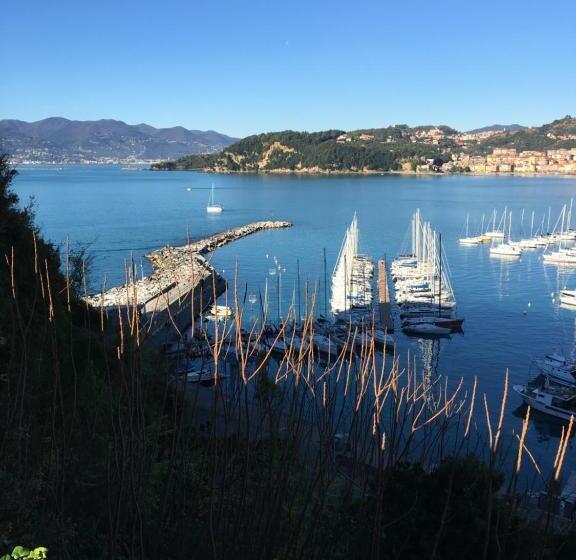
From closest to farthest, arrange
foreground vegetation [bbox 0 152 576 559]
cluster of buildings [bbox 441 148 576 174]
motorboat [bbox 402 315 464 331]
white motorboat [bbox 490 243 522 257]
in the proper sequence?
foreground vegetation [bbox 0 152 576 559] → motorboat [bbox 402 315 464 331] → white motorboat [bbox 490 243 522 257] → cluster of buildings [bbox 441 148 576 174]

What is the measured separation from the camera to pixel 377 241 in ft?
87.6

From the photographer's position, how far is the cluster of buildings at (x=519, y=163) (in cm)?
8706

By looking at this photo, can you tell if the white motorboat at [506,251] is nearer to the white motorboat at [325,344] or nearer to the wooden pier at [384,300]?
the wooden pier at [384,300]

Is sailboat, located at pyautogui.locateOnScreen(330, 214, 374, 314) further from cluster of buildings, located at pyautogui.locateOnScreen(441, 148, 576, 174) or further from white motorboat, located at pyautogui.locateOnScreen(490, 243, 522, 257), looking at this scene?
cluster of buildings, located at pyautogui.locateOnScreen(441, 148, 576, 174)

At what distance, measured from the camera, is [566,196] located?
47.2 m

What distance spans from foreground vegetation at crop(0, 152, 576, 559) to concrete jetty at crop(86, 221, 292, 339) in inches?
90.8

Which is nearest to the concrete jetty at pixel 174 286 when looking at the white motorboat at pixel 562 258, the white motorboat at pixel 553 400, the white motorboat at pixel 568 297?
the white motorboat at pixel 553 400

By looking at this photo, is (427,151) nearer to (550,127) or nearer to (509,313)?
(550,127)

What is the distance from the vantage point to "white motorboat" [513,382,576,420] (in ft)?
27.9

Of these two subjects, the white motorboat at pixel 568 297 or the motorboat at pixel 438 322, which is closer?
the motorboat at pixel 438 322

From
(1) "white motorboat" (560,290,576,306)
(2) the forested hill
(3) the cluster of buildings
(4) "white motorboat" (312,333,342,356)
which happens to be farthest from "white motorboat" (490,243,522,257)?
(3) the cluster of buildings

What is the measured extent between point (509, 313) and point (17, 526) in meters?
13.8

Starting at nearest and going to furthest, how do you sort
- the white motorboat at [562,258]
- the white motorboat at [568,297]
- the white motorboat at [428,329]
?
1. the white motorboat at [428,329]
2. the white motorboat at [568,297]
3. the white motorboat at [562,258]

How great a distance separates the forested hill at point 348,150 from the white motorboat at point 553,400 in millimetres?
74181
